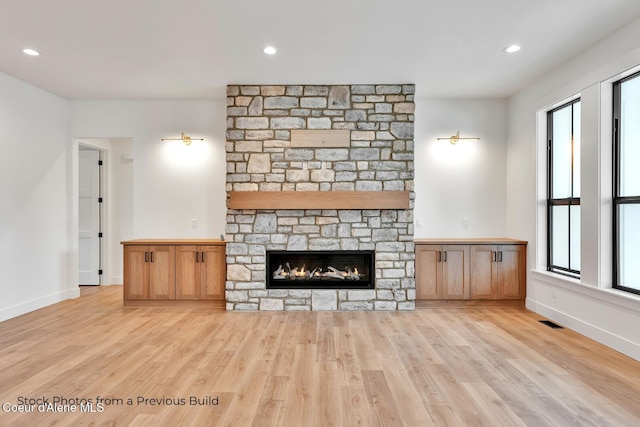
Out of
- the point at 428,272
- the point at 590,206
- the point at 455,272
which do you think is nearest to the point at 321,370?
the point at 428,272

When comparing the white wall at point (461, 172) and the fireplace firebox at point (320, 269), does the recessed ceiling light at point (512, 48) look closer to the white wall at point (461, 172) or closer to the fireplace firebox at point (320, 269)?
the white wall at point (461, 172)

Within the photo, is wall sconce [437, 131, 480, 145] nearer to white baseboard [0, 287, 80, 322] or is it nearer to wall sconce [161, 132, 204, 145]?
wall sconce [161, 132, 204, 145]

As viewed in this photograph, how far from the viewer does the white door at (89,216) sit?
6.19 metres

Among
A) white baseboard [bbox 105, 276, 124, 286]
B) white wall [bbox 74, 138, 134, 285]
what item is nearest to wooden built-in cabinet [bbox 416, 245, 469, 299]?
white wall [bbox 74, 138, 134, 285]

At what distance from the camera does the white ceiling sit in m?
2.84

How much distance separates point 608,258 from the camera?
340cm

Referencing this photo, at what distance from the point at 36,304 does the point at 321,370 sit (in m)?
4.13

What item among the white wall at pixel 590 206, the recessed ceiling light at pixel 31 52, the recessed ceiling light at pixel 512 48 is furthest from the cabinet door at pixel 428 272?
the recessed ceiling light at pixel 31 52

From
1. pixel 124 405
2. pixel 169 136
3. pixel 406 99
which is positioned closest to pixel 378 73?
pixel 406 99

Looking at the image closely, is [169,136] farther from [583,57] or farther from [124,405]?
[583,57]

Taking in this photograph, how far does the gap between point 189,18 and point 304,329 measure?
10.3ft

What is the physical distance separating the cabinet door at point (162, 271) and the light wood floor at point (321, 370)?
46 cm

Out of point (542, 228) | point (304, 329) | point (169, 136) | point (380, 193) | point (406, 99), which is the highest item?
point (406, 99)

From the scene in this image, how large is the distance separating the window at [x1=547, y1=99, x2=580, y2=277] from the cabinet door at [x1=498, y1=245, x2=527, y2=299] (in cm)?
35
